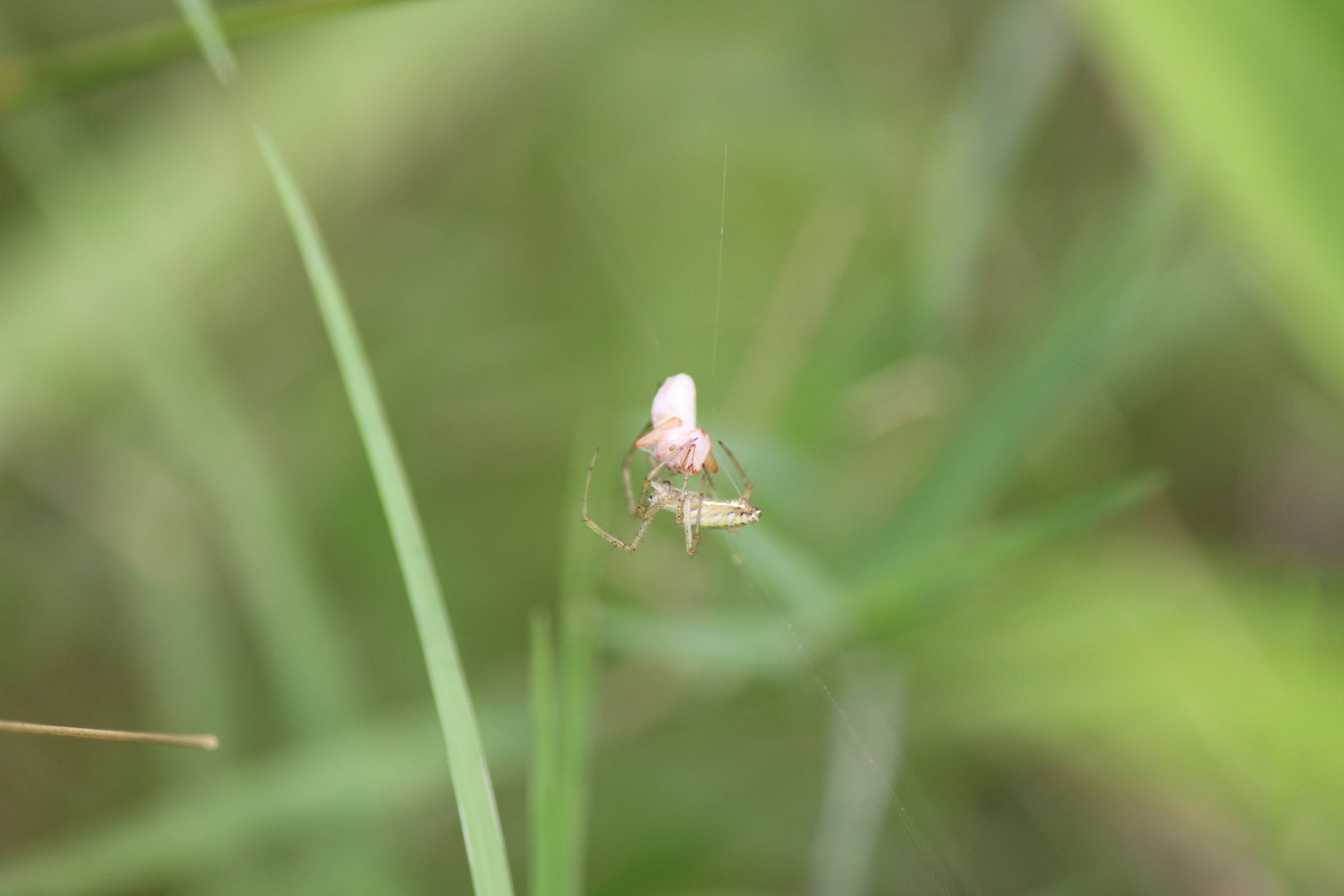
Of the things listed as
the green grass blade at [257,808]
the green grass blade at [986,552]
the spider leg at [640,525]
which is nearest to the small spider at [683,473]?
the spider leg at [640,525]

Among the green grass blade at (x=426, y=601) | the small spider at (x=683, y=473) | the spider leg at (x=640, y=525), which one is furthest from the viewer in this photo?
the small spider at (x=683, y=473)

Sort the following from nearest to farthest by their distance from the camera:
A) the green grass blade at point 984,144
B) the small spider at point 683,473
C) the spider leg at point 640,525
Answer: the spider leg at point 640,525 < the small spider at point 683,473 < the green grass blade at point 984,144

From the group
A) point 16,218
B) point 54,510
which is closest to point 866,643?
point 54,510

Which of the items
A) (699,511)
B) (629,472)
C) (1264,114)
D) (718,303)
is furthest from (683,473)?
(1264,114)

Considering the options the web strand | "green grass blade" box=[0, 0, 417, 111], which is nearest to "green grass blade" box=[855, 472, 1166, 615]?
the web strand

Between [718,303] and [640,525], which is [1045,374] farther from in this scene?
[718,303]

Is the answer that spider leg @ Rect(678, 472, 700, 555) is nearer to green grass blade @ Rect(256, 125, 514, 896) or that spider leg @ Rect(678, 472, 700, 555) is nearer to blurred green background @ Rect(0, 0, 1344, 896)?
blurred green background @ Rect(0, 0, 1344, 896)

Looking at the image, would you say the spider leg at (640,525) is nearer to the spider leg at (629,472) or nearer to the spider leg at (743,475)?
the spider leg at (629,472)
